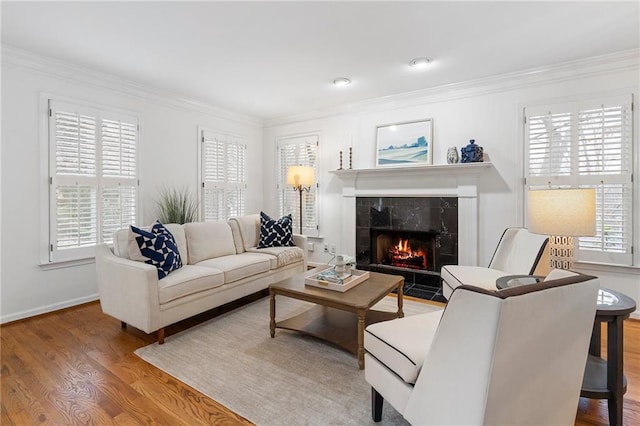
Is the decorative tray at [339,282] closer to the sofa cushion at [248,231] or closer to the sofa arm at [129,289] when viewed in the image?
the sofa arm at [129,289]

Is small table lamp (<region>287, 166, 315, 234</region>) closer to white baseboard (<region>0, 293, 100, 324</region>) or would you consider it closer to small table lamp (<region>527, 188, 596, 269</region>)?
white baseboard (<region>0, 293, 100, 324</region>)

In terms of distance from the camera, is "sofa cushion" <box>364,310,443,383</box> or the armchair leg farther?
the armchair leg

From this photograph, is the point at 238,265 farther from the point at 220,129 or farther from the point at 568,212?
the point at 568,212

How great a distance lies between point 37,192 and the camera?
10.2ft

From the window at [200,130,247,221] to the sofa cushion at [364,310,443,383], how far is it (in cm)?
374

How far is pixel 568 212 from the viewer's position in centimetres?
199

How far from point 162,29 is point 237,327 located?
258cm

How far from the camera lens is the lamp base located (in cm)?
246

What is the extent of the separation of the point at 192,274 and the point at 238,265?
52 centimetres

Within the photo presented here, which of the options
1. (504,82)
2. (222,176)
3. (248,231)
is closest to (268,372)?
(248,231)

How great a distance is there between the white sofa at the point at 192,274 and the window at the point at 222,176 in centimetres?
94

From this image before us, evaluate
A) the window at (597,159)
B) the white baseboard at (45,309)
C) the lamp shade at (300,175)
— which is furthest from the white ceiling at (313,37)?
the white baseboard at (45,309)

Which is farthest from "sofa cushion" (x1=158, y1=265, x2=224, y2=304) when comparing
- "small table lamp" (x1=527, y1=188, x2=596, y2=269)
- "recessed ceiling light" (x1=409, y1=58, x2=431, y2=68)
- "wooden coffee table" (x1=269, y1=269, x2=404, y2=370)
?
"recessed ceiling light" (x1=409, y1=58, x2=431, y2=68)

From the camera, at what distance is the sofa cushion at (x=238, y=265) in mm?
3139
